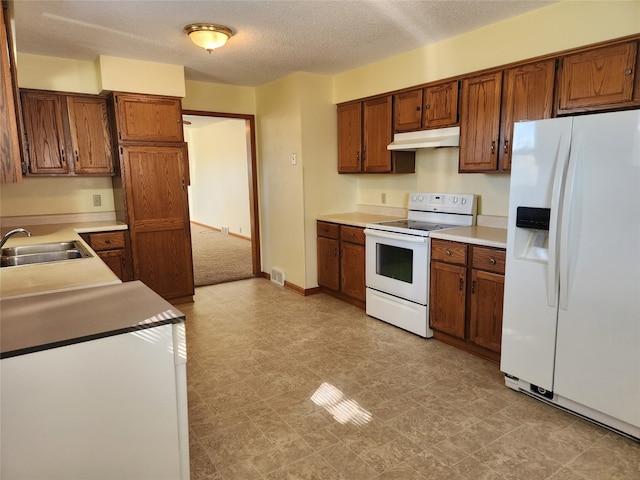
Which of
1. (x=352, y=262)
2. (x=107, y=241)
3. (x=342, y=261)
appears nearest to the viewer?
(x=107, y=241)

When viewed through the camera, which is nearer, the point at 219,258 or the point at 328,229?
the point at 328,229

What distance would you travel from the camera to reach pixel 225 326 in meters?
3.74

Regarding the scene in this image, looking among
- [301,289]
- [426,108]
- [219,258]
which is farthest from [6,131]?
[219,258]

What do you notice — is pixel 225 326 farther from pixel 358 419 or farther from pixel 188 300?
pixel 358 419

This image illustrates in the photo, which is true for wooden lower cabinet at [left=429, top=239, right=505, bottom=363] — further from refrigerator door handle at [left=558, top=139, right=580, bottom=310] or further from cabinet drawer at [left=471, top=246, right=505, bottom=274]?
refrigerator door handle at [left=558, top=139, right=580, bottom=310]

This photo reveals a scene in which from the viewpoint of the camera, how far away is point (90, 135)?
391 centimetres

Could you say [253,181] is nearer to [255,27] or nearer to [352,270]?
[352,270]

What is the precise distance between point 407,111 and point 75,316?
3.19 metres

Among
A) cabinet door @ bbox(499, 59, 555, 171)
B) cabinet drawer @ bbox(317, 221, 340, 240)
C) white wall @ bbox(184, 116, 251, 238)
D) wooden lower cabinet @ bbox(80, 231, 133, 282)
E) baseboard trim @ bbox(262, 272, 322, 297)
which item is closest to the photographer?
cabinet door @ bbox(499, 59, 555, 171)

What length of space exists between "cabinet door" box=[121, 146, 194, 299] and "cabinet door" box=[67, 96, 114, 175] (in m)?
0.29

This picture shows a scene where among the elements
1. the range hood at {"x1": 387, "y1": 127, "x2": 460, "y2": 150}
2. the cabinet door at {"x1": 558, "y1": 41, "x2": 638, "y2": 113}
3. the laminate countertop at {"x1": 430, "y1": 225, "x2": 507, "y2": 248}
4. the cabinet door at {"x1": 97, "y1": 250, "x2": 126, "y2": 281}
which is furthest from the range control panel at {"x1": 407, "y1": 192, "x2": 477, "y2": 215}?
the cabinet door at {"x1": 97, "y1": 250, "x2": 126, "y2": 281}

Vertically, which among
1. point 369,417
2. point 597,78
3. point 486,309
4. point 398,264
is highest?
point 597,78

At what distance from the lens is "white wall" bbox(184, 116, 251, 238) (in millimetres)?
8088

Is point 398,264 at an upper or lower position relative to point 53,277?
lower
